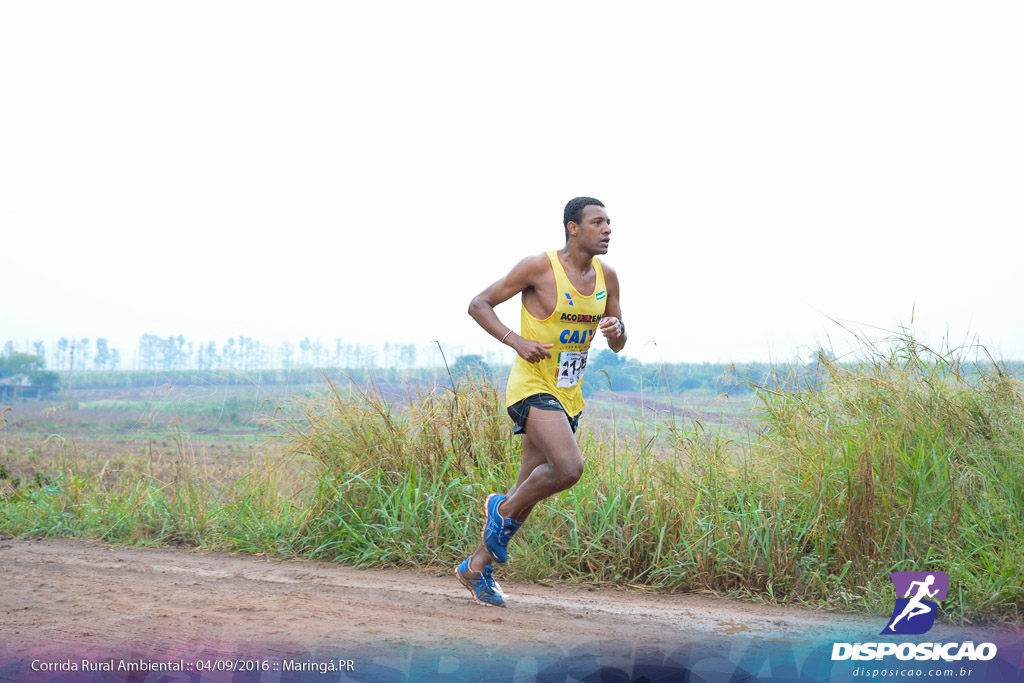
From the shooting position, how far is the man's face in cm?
456

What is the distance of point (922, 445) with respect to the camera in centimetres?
513

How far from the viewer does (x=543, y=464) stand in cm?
456

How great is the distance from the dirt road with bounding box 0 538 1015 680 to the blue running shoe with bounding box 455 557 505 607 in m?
0.06

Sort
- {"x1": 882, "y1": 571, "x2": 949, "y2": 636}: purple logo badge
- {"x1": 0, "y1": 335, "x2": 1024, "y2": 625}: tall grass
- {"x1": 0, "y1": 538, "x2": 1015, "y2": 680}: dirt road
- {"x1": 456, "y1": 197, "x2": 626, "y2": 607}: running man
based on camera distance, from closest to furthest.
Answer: {"x1": 0, "y1": 538, "x2": 1015, "y2": 680}: dirt road
{"x1": 882, "y1": 571, "x2": 949, "y2": 636}: purple logo badge
{"x1": 456, "y1": 197, "x2": 626, "y2": 607}: running man
{"x1": 0, "y1": 335, "x2": 1024, "y2": 625}: tall grass

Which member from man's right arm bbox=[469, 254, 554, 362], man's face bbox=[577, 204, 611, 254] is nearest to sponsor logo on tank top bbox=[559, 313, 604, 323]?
man's right arm bbox=[469, 254, 554, 362]

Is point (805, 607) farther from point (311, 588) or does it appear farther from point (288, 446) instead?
point (288, 446)

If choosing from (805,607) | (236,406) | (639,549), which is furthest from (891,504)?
(236,406)

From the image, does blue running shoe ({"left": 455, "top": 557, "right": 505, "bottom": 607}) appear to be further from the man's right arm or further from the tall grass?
the man's right arm

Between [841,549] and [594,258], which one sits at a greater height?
[594,258]

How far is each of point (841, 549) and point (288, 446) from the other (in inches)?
177

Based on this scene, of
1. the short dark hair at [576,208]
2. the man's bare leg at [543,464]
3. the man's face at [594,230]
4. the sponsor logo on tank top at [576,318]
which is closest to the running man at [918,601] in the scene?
the man's bare leg at [543,464]

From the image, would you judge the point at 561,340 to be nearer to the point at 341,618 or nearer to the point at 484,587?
the point at 484,587

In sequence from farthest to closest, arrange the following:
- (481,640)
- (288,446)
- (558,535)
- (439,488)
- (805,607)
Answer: (288,446), (439,488), (558,535), (805,607), (481,640)

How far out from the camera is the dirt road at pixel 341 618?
3873mm
